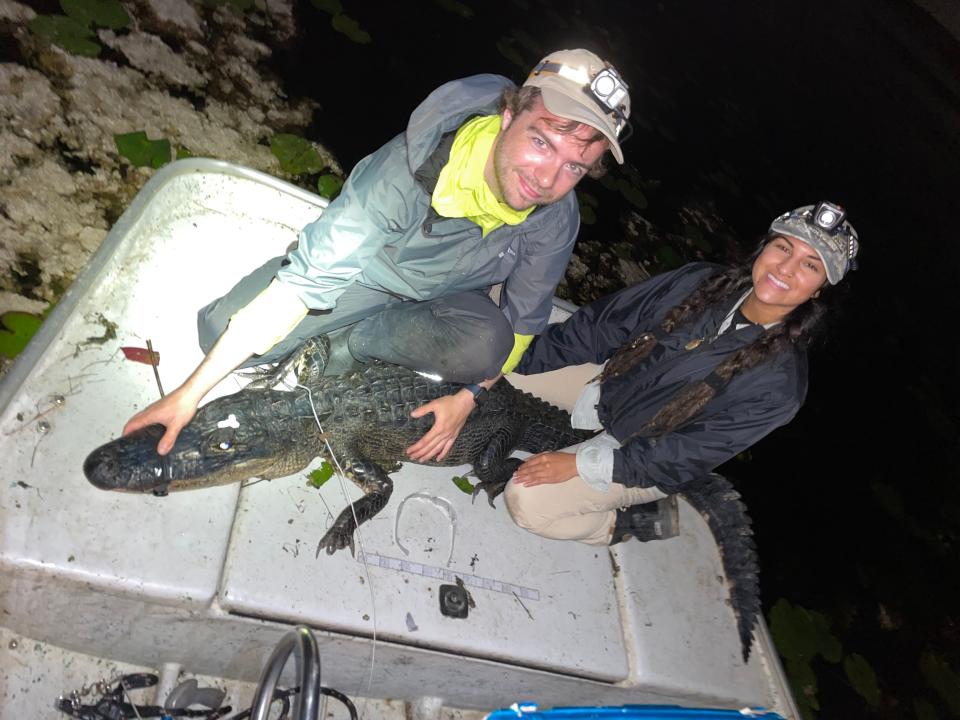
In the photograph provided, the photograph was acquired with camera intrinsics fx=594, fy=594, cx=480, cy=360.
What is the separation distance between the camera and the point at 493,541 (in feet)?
7.20

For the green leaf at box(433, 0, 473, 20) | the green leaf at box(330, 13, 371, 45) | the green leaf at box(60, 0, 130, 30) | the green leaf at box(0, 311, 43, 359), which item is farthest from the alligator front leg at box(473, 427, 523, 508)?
the green leaf at box(433, 0, 473, 20)

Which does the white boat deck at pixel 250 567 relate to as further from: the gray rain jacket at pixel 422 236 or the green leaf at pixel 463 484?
the gray rain jacket at pixel 422 236

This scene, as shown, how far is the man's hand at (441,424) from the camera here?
212cm

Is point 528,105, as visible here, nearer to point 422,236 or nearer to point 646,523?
point 422,236

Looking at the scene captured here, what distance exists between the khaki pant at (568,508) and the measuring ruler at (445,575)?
25 cm

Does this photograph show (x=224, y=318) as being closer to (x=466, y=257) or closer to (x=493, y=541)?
(x=466, y=257)

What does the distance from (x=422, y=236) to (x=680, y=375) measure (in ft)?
3.70

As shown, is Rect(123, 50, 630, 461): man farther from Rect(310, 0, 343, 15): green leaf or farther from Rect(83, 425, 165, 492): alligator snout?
Rect(310, 0, 343, 15): green leaf

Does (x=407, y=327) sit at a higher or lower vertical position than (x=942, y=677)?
higher

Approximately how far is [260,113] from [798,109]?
9952 millimetres

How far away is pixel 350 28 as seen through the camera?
15.8 feet

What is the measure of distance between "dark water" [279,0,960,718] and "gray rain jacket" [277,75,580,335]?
1.18 meters

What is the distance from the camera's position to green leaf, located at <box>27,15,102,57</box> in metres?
3.02

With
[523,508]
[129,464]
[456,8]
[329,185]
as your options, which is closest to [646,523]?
[523,508]
